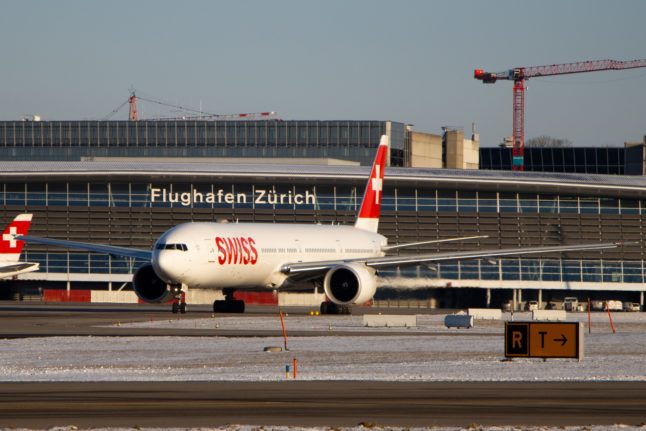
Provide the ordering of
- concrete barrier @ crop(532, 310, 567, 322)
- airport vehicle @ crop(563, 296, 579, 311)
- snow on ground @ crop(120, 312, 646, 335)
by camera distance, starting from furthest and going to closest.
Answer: airport vehicle @ crop(563, 296, 579, 311) < concrete barrier @ crop(532, 310, 567, 322) < snow on ground @ crop(120, 312, 646, 335)

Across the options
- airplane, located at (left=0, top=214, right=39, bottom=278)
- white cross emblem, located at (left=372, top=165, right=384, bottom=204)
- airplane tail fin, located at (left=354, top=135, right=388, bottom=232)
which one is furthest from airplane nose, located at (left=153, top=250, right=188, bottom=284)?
white cross emblem, located at (left=372, top=165, right=384, bottom=204)

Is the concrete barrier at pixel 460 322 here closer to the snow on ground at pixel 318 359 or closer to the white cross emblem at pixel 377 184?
the snow on ground at pixel 318 359

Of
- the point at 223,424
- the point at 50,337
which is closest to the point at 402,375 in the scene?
the point at 223,424

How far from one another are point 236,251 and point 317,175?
4371cm

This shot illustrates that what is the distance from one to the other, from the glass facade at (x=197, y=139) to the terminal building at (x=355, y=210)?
40732 mm

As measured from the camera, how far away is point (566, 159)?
178250mm

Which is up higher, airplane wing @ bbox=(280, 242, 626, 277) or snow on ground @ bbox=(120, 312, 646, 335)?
airplane wing @ bbox=(280, 242, 626, 277)

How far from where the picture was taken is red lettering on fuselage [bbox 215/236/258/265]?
62.1 m

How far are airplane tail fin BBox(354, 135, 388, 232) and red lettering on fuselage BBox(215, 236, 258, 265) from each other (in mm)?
13888

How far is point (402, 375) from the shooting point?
30.2 meters

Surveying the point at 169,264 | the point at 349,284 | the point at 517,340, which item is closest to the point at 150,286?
the point at 169,264

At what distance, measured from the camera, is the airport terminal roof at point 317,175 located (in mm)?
106000

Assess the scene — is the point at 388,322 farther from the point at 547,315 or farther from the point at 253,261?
the point at 547,315

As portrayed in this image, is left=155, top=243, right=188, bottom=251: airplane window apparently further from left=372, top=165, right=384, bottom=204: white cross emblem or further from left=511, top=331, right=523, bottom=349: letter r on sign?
left=511, top=331, right=523, bottom=349: letter r on sign
